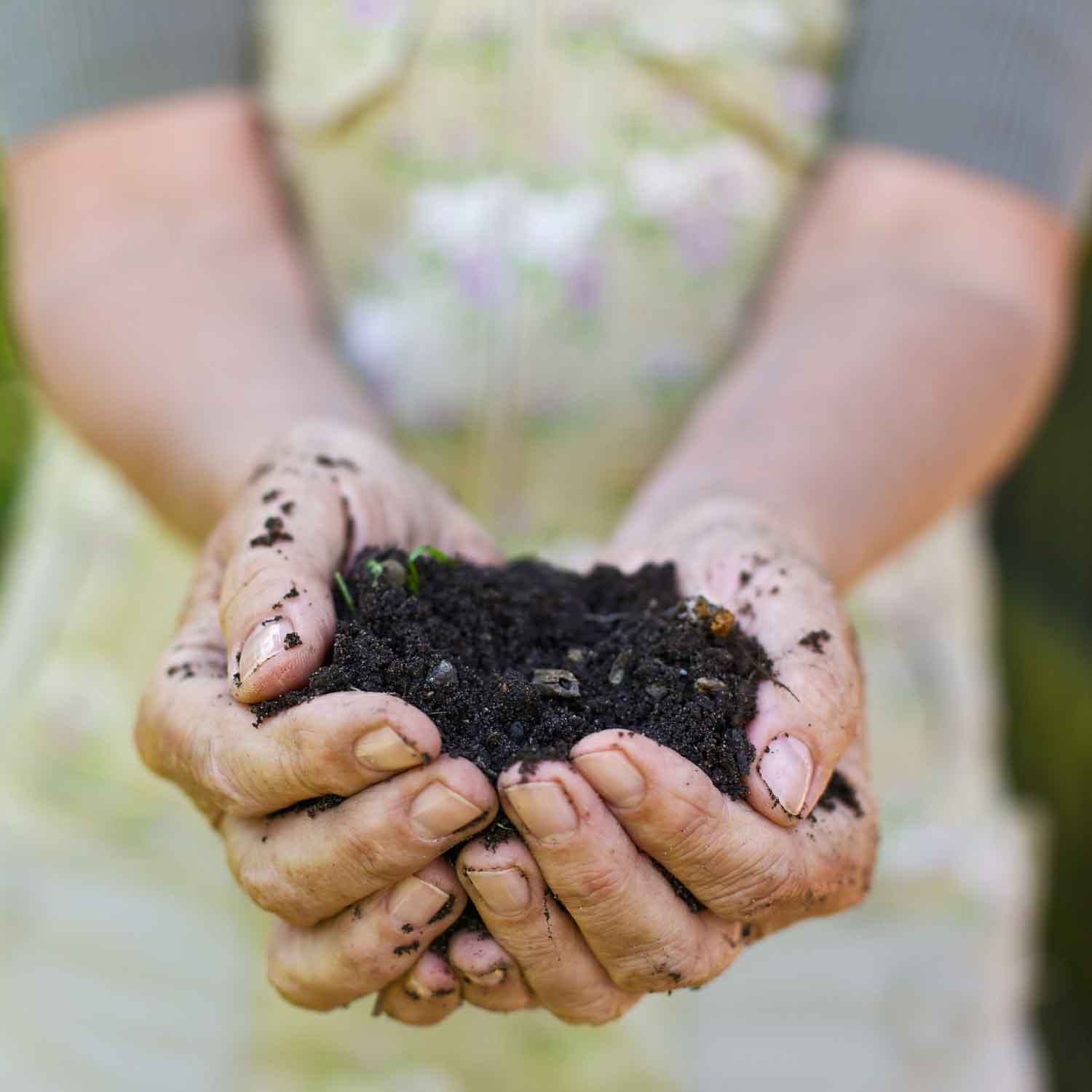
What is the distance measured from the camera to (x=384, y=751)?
890 mm

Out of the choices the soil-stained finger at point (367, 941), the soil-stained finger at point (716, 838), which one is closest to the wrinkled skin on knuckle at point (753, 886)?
the soil-stained finger at point (716, 838)

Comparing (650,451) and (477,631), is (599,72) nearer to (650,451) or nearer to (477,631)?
(650,451)

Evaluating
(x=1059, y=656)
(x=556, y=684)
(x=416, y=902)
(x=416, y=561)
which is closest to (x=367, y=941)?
(x=416, y=902)

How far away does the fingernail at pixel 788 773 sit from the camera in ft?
3.22

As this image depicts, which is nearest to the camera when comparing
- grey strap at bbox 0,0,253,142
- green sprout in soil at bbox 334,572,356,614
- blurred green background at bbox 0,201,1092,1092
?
green sprout in soil at bbox 334,572,356,614

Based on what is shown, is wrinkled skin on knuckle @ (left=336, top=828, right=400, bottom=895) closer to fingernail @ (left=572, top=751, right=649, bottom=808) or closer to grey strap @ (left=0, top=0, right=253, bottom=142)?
fingernail @ (left=572, top=751, right=649, bottom=808)

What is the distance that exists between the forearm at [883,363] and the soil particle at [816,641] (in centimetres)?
29

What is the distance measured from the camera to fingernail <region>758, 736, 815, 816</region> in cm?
98

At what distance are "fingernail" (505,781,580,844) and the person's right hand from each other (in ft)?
0.11

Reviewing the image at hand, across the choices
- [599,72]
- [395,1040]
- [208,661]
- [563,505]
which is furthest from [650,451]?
[395,1040]

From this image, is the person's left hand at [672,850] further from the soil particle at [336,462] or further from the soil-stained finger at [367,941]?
the soil particle at [336,462]

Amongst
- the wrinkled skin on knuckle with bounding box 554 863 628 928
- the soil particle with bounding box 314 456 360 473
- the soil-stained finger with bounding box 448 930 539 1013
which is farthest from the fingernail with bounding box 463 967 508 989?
the soil particle with bounding box 314 456 360 473

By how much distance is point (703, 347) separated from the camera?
1701 millimetres

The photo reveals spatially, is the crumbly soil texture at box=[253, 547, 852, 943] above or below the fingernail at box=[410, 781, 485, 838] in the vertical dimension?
above
